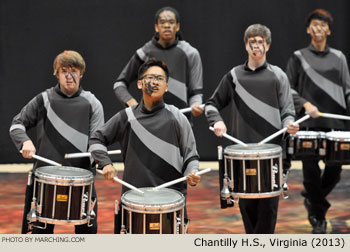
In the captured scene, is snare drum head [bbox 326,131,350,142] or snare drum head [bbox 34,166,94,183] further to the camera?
snare drum head [bbox 326,131,350,142]

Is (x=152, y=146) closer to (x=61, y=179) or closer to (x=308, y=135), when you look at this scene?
(x=61, y=179)

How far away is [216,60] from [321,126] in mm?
2461

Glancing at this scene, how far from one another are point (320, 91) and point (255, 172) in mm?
1562

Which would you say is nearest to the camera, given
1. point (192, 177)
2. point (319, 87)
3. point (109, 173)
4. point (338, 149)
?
point (192, 177)

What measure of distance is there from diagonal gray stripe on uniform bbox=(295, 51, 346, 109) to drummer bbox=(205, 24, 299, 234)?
99 centimetres

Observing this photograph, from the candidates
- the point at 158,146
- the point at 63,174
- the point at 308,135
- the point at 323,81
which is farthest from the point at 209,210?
the point at 158,146

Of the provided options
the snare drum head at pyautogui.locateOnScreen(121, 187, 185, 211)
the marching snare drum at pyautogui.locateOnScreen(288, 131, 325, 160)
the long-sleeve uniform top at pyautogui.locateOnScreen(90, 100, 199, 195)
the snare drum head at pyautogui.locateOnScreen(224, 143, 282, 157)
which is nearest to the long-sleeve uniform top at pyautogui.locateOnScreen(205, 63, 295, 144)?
the snare drum head at pyautogui.locateOnScreen(224, 143, 282, 157)

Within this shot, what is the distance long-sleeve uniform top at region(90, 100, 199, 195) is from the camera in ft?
13.8

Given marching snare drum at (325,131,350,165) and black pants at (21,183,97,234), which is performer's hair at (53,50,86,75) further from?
marching snare drum at (325,131,350,165)

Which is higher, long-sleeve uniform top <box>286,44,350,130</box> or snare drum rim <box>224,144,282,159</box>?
long-sleeve uniform top <box>286,44,350,130</box>

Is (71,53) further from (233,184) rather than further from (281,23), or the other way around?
(281,23)

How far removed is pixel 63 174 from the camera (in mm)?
4477

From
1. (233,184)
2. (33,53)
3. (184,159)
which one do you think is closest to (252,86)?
(233,184)

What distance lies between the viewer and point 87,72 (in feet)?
26.9
